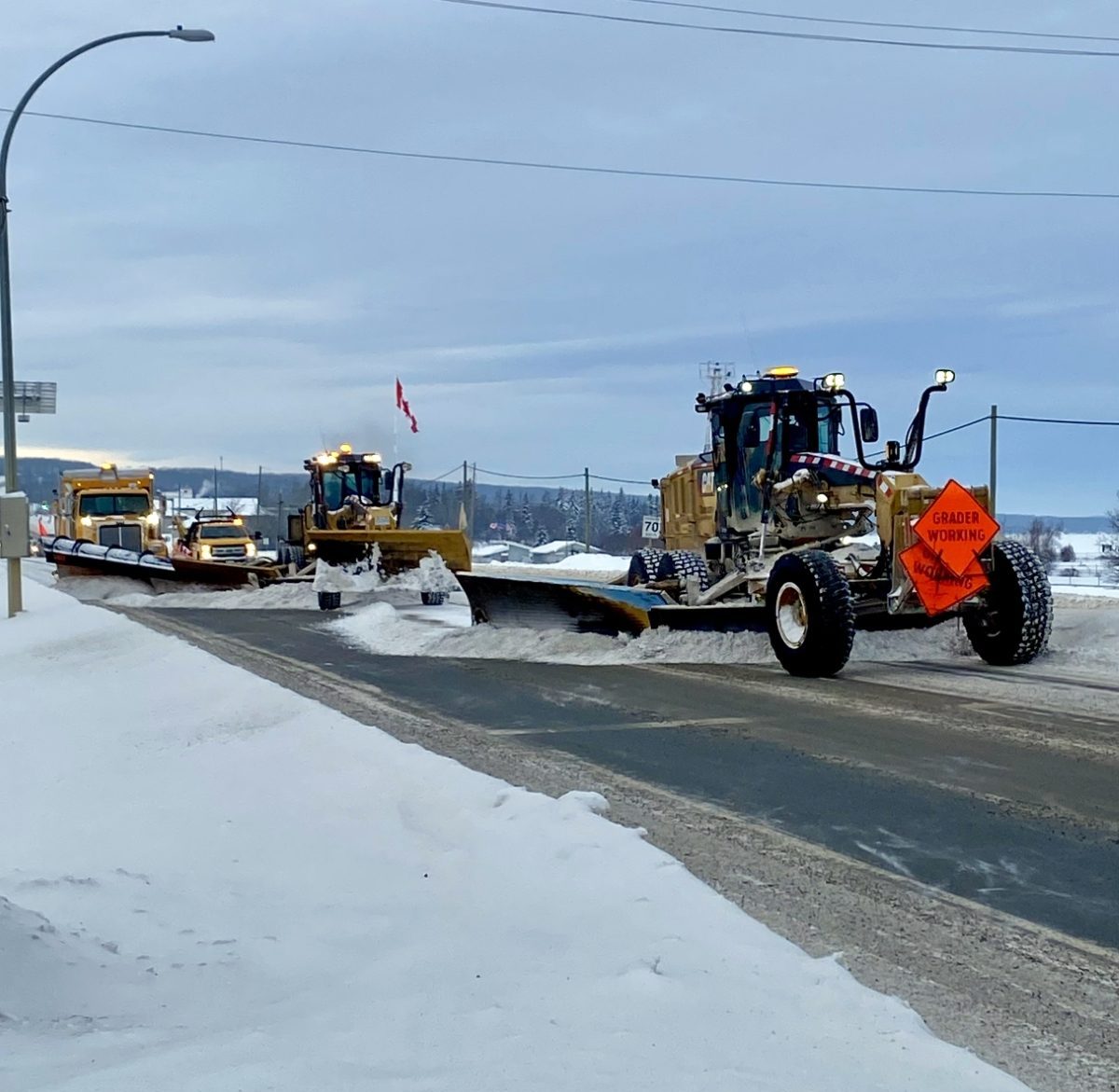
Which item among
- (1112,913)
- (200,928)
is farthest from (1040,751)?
(200,928)

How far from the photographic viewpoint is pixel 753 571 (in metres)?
12.6

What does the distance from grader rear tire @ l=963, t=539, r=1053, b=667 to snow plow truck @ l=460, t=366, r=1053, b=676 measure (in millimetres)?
13

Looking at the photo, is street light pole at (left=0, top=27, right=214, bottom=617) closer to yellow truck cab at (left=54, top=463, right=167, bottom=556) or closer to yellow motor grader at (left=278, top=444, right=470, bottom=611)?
yellow motor grader at (left=278, top=444, right=470, bottom=611)

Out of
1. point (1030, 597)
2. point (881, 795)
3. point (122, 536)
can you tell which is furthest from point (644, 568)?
point (122, 536)

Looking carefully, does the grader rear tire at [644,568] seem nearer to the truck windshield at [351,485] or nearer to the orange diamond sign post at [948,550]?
the orange diamond sign post at [948,550]

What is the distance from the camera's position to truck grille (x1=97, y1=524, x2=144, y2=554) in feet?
99.3

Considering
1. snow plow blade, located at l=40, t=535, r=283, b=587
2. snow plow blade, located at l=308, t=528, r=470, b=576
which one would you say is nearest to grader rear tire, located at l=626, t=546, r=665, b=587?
snow plow blade, located at l=308, t=528, r=470, b=576

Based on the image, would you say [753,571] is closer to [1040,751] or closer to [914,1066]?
[1040,751]

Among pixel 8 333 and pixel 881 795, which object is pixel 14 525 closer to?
pixel 8 333

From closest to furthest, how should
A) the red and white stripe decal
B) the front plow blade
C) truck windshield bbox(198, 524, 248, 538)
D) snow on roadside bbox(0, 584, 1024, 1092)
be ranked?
1. snow on roadside bbox(0, 584, 1024, 1092)
2. the red and white stripe decal
3. the front plow blade
4. truck windshield bbox(198, 524, 248, 538)

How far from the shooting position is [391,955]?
13.0 feet

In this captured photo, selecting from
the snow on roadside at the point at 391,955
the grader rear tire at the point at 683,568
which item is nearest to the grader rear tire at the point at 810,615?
the grader rear tire at the point at 683,568

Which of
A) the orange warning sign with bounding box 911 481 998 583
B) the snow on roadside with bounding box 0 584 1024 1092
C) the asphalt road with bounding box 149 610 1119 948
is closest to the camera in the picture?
the snow on roadside with bounding box 0 584 1024 1092

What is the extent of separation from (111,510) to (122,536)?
0.98 m
